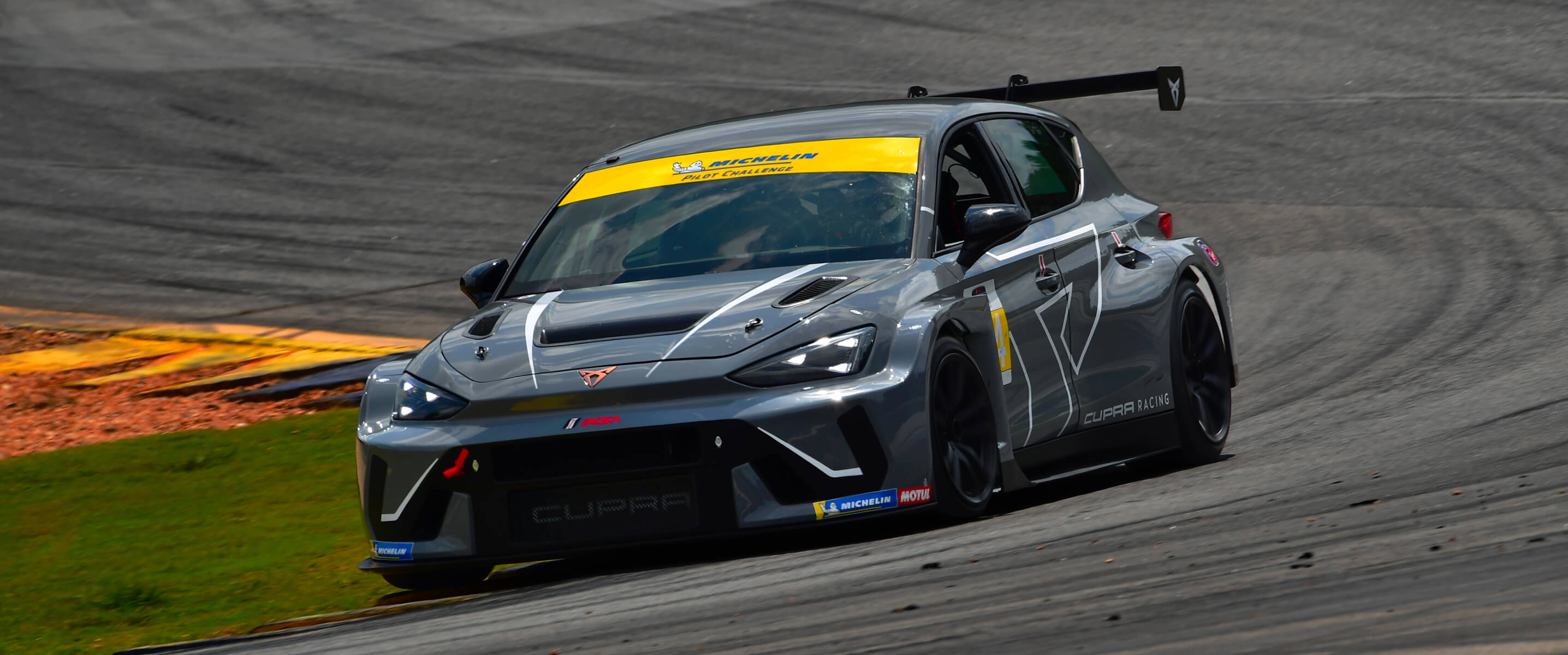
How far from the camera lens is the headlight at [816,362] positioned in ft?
18.5

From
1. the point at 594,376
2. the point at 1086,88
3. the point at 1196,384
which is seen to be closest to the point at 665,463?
the point at 594,376

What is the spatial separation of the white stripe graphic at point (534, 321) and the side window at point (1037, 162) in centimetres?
187

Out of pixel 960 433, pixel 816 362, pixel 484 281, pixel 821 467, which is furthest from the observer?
pixel 484 281

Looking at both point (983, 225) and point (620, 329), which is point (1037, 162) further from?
point (620, 329)

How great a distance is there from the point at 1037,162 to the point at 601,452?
265 centimetres


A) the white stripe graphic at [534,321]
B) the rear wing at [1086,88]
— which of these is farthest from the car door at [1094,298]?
the white stripe graphic at [534,321]

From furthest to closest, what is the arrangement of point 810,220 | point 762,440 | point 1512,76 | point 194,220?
point 1512,76
point 194,220
point 810,220
point 762,440


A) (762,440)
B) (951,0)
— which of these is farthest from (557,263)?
(951,0)

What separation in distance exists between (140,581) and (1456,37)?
17.6m

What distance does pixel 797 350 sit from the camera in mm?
5715

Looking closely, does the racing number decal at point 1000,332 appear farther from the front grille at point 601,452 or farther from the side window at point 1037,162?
the front grille at point 601,452

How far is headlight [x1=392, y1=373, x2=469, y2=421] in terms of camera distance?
5.83 m

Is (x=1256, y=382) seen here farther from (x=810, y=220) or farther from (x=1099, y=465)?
(x=810, y=220)

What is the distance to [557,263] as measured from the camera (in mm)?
6887
